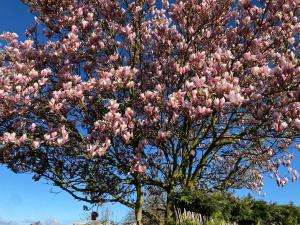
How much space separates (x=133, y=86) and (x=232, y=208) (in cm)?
475

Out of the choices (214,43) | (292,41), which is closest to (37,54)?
(214,43)

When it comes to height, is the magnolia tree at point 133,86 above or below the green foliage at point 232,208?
above

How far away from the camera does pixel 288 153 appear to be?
16.4m

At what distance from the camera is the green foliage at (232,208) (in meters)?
11.1

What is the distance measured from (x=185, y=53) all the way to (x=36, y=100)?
4.77m

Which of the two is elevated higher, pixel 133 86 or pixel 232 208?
pixel 133 86

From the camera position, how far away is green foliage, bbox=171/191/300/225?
36.6 feet

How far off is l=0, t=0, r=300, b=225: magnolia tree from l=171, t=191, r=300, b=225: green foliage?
1.54 metres

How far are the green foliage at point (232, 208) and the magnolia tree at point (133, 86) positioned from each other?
154 centimetres

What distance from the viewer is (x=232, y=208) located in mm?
11648

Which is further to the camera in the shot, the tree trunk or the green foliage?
the tree trunk

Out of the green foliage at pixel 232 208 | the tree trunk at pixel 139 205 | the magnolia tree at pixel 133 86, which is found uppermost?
the magnolia tree at pixel 133 86

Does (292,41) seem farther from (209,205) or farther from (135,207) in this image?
(135,207)

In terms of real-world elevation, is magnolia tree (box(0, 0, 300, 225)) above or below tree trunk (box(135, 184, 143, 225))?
above
